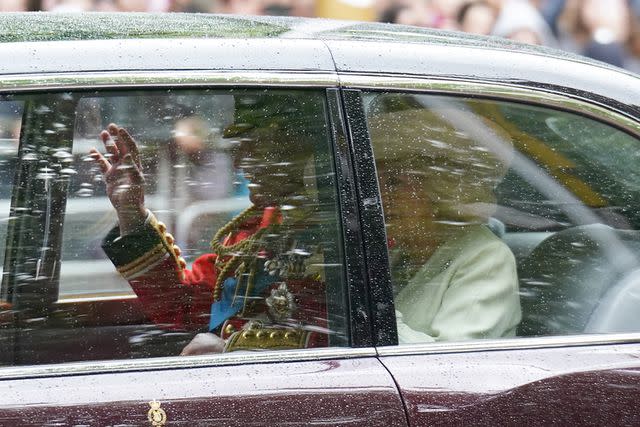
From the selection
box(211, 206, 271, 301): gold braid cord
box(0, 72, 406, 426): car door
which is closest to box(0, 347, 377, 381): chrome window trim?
box(0, 72, 406, 426): car door

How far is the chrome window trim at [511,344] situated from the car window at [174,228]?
0.13 m

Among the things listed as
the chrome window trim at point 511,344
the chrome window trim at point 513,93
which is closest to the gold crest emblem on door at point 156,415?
the chrome window trim at point 511,344

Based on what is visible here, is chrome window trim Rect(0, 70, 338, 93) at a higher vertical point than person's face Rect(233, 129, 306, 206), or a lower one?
higher

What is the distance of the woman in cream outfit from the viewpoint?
205 cm

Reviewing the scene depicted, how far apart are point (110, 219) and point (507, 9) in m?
5.09

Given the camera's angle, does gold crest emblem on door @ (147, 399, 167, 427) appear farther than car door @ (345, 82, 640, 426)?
No

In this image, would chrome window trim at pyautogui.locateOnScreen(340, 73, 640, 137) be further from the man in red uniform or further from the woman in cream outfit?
the man in red uniform

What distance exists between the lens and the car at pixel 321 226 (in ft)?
6.17

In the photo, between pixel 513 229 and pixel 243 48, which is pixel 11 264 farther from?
pixel 513 229

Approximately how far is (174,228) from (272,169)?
22cm

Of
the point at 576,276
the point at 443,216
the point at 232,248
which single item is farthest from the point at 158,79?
the point at 576,276

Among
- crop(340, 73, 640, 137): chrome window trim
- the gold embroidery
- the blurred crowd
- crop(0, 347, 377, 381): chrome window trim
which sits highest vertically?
the blurred crowd

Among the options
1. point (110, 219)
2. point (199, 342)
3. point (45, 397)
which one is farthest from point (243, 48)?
point (45, 397)

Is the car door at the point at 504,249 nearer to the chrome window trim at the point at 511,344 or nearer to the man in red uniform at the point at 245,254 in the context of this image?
the chrome window trim at the point at 511,344
